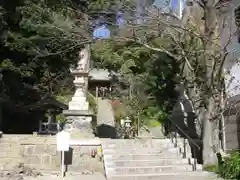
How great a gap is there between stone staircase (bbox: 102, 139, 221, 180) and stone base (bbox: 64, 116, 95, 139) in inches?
49.8

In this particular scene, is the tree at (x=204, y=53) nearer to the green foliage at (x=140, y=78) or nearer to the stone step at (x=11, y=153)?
the green foliage at (x=140, y=78)

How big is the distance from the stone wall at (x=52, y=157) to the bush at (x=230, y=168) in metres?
3.64

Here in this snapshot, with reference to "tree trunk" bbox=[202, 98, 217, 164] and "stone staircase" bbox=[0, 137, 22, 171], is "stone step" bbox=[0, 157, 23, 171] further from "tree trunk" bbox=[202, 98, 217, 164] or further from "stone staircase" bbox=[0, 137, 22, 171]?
"tree trunk" bbox=[202, 98, 217, 164]

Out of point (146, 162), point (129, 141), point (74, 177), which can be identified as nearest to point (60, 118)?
point (129, 141)

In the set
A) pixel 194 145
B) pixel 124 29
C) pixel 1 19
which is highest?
pixel 1 19

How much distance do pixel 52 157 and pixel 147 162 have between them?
3.06 meters

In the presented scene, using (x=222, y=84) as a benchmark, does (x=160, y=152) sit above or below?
below

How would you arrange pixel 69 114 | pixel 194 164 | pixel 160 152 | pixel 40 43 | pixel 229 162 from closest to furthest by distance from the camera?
pixel 229 162
pixel 194 164
pixel 160 152
pixel 69 114
pixel 40 43

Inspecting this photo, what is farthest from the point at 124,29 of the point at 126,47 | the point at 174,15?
the point at 126,47

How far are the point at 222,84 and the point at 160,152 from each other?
3203 mm

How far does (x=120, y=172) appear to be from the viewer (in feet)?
34.7

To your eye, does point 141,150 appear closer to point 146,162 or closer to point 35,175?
point 146,162

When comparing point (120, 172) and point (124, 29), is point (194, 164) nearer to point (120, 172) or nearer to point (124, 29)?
point (120, 172)

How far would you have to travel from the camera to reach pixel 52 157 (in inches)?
450
